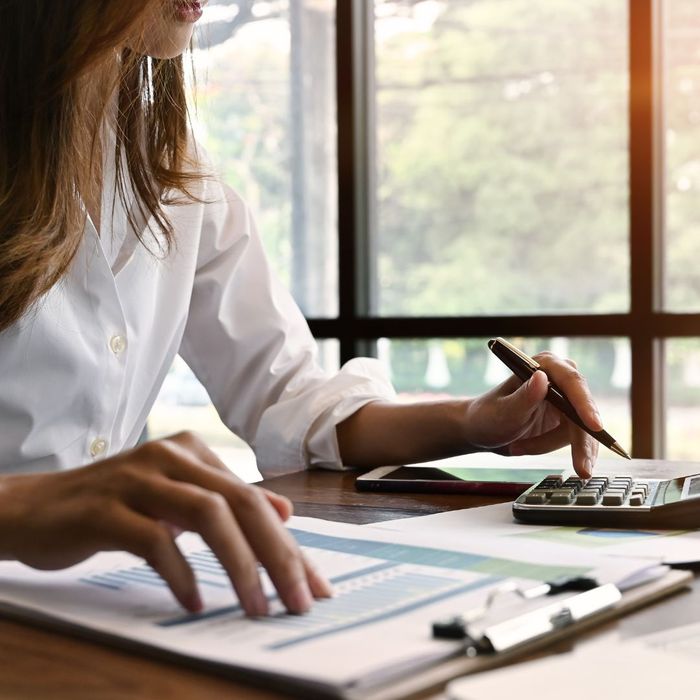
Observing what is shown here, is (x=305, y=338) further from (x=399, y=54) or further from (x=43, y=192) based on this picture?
(x=399, y=54)

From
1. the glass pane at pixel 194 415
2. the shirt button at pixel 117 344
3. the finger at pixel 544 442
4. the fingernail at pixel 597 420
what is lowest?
the glass pane at pixel 194 415

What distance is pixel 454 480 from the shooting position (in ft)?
3.34

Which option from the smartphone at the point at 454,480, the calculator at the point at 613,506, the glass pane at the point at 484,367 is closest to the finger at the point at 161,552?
the calculator at the point at 613,506

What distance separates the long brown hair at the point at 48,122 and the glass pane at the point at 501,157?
175 centimetres

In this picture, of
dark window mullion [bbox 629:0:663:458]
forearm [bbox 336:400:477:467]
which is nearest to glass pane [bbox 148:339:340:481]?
dark window mullion [bbox 629:0:663:458]

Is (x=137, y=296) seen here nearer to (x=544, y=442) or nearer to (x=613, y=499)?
(x=544, y=442)

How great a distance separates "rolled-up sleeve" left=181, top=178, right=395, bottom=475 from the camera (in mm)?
1343

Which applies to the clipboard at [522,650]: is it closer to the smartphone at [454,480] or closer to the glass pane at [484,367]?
the smartphone at [454,480]

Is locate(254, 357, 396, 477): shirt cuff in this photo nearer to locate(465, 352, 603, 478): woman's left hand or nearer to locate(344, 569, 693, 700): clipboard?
locate(465, 352, 603, 478): woman's left hand

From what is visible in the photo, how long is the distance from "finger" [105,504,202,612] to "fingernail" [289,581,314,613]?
54 mm

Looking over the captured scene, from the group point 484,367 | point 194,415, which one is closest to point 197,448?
point 484,367

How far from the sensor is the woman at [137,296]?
1.04 m

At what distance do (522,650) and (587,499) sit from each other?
347 millimetres

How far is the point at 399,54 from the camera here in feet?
9.50
